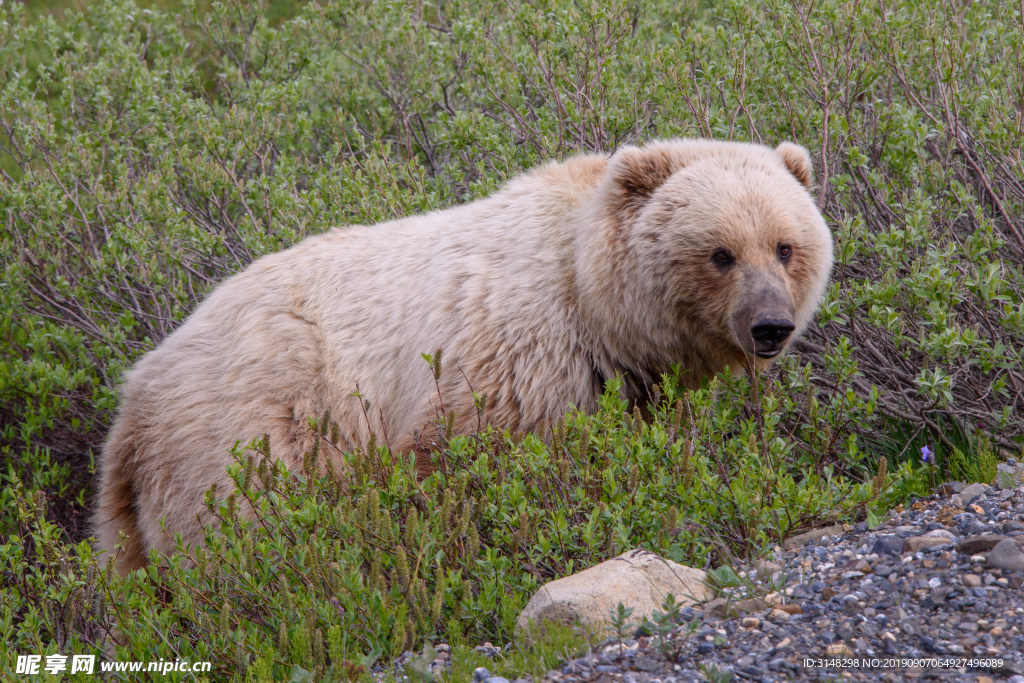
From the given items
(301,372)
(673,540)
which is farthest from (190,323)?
(673,540)

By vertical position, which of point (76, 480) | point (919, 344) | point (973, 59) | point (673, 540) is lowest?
point (76, 480)

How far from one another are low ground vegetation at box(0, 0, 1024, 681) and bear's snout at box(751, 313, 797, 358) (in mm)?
170

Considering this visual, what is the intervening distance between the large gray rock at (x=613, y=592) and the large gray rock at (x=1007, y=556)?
0.79 metres

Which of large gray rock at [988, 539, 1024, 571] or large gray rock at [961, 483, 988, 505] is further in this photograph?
large gray rock at [961, 483, 988, 505]

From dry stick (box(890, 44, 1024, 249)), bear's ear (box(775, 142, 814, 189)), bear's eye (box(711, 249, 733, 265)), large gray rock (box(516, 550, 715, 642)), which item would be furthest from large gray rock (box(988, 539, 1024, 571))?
dry stick (box(890, 44, 1024, 249))

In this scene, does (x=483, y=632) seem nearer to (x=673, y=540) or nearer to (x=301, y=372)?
(x=673, y=540)

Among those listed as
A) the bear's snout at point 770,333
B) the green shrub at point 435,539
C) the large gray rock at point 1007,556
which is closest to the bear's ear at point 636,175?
the bear's snout at point 770,333

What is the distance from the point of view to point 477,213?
15.0 ft

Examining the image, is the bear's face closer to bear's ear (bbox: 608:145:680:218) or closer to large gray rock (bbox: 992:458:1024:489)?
bear's ear (bbox: 608:145:680:218)

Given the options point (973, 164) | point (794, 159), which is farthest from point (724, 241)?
point (973, 164)

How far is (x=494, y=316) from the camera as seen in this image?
161 inches

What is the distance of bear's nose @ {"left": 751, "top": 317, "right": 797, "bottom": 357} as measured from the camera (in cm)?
360

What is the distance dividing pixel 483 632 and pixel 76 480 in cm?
437

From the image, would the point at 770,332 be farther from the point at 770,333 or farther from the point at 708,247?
the point at 708,247
